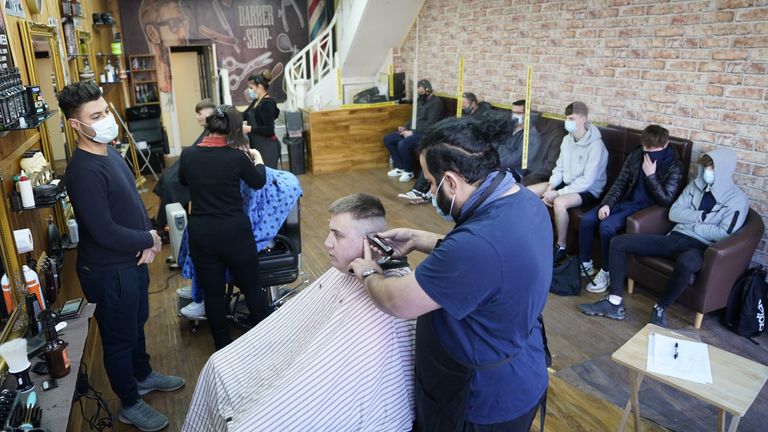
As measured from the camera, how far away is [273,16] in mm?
8852

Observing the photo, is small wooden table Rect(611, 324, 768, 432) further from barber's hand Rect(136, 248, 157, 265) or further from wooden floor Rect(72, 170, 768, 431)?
barber's hand Rect(136, 248, 157, 265)

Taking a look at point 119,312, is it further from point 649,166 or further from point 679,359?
point 649,166

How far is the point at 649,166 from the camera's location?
3738 mm

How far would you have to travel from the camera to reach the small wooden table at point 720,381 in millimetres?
1898

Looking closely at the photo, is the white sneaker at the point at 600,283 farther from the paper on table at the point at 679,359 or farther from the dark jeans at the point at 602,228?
the paper on table at the point at 679,359

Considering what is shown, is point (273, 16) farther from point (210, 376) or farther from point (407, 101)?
point (210, 376)

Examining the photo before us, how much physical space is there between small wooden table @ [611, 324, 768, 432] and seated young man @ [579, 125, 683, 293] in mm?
1681

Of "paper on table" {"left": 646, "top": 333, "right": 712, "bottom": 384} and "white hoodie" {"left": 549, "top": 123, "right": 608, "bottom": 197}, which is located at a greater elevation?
"white hoodie" {"left": 549, "top": 123, "right": 608, "bottom": 197}

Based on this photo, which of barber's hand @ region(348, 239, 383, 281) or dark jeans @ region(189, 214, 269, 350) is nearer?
barber's hand @ region(348, 239, 383, 281)

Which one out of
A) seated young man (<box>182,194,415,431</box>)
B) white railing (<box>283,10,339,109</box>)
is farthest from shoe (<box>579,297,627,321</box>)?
white railing (<box>283,10,339,109</box>)

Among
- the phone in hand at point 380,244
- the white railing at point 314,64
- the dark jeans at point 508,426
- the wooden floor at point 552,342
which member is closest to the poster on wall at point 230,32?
the white railing at point 314,64

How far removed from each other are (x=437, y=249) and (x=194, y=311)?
7.99 ft

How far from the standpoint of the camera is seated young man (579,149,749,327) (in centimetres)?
329

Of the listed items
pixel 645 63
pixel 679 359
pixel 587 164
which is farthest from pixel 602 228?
pixel 679 359
